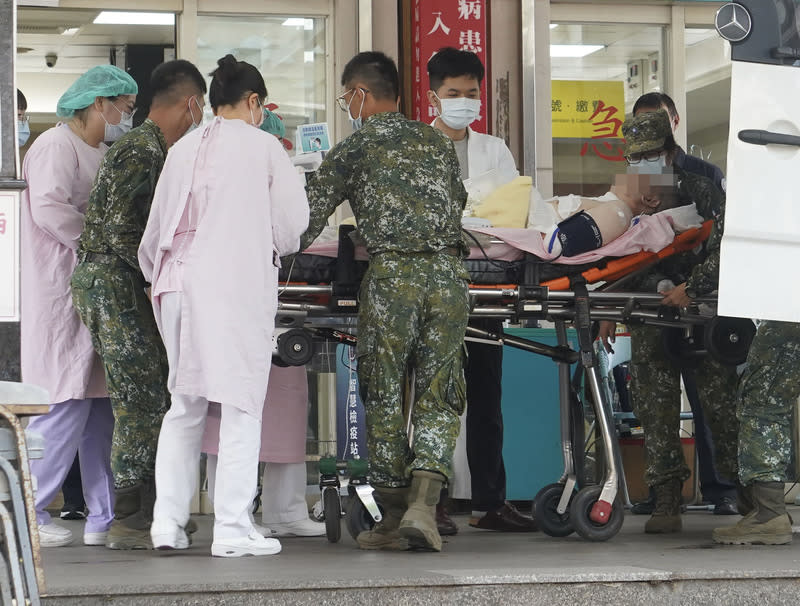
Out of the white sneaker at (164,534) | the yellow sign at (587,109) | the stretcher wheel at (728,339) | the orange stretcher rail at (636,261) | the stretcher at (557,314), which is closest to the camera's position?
the white sneaker at (164,534)

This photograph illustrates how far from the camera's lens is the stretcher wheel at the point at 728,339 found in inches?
216

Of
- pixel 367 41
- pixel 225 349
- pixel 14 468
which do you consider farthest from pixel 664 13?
pixel 14 468

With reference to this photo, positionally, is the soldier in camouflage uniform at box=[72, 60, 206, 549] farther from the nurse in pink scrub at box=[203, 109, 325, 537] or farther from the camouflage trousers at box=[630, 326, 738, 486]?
the camouflage trousers at box=[630, 326, 738, 486]

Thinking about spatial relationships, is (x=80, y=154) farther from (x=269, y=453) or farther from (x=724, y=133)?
(x=724, y=133)

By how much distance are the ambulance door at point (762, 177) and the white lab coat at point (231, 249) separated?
1.60 m

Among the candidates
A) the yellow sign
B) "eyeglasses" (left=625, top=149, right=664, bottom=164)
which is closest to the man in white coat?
"eyeglasses" (left=625, top=149, right=664, bottom=164)

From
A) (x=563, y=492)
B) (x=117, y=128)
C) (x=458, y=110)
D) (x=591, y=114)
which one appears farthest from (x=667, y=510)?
(x=591, y=114)

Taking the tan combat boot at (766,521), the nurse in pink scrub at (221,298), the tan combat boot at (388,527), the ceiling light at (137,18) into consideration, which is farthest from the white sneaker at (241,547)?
the ceiling light at (137,18)

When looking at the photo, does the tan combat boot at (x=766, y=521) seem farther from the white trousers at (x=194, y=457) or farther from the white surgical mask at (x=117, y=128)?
the white surgical mask at (x=117, y=128)

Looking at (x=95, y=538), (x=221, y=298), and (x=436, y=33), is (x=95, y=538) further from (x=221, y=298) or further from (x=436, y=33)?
(x=436, y=33)

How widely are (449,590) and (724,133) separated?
18.4 feet

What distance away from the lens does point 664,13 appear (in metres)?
8.85

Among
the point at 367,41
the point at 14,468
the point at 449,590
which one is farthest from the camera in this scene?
the point at 367,41

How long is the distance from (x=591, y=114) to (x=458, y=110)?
2.78 metres
